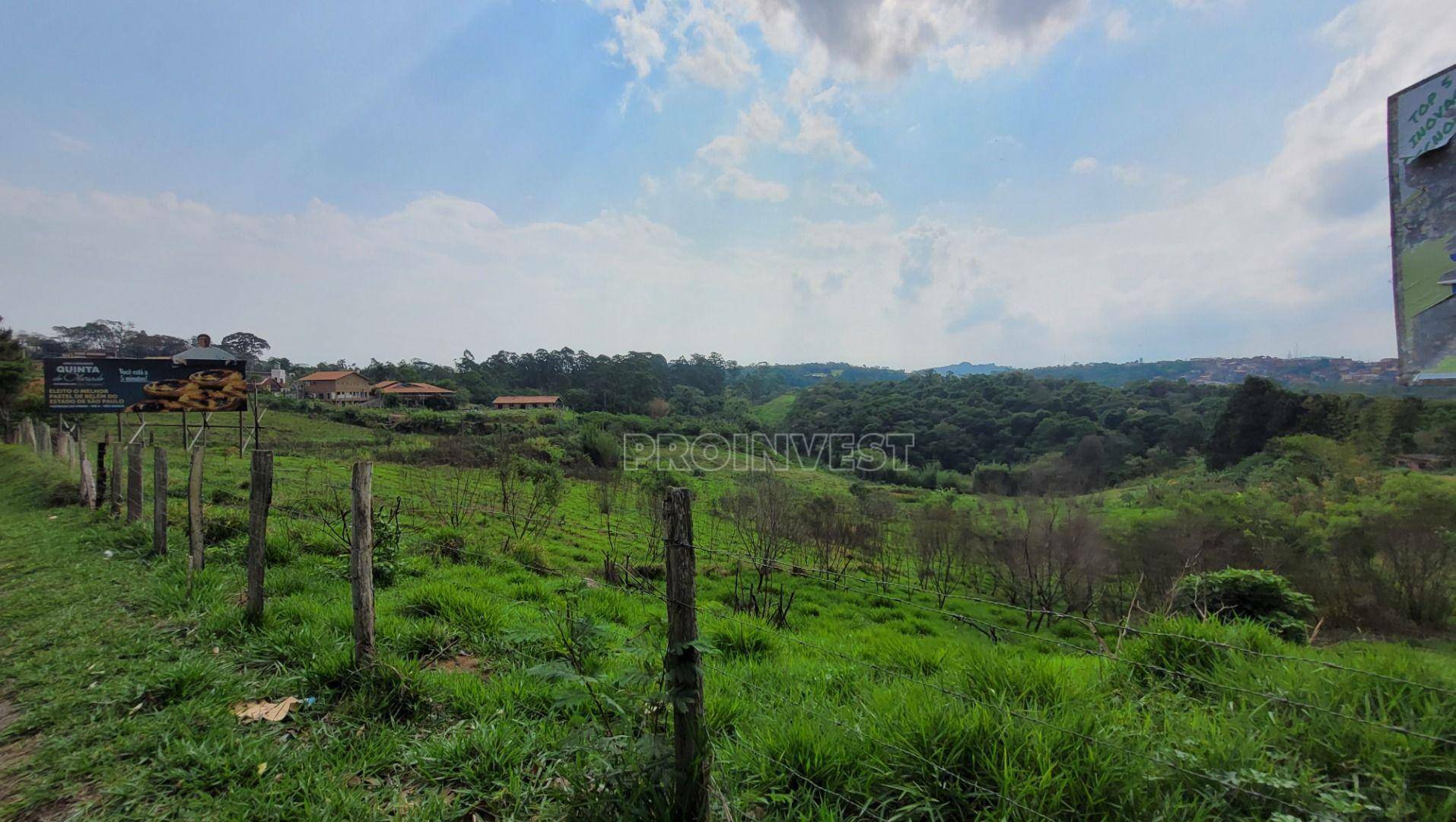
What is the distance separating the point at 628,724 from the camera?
1.96 meters

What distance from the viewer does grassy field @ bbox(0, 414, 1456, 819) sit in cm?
192

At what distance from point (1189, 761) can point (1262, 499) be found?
2902 centimetres

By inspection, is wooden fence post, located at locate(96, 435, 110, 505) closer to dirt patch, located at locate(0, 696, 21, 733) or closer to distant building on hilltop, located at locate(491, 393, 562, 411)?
dirt patch, located at locate(0, 696, 21, 733)

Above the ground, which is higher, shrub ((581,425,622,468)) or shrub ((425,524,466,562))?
shrub ((425,524,466,562))

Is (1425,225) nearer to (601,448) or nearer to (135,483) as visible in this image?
(135,483)

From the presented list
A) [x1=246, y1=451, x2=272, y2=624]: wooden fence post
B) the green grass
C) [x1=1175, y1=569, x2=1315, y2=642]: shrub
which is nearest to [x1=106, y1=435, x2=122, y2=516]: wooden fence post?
[x1=246, y1=451, x2=272, y2=624]: wooden fence post

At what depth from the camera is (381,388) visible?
5775 centimetres

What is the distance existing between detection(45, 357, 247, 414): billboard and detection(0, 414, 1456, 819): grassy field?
11.7 meters

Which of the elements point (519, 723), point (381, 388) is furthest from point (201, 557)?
point (381, 388)

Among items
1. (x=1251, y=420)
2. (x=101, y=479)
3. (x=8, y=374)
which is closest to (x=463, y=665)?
(x=101, y=479)

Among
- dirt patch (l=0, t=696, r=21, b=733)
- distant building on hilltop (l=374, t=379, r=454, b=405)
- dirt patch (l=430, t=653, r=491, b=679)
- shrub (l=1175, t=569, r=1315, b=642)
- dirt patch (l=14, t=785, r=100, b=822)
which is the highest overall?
distant building on hilltop (l=374, t=379, r=454, b=405)

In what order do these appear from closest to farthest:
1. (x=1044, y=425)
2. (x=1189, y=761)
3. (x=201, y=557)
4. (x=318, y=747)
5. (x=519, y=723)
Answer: (x=1189, y=761) → (x=318, y=747) → (x=519, y=723) → (x=201, y=557) → (x=1044, y=425)

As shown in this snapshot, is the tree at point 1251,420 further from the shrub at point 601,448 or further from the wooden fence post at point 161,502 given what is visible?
the wooden fence post at point 161,502

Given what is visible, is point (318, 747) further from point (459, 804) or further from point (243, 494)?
point (243, 494)
